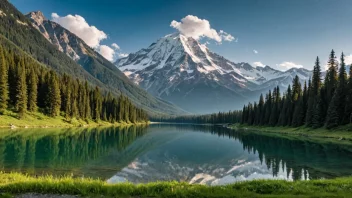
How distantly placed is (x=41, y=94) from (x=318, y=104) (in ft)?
365

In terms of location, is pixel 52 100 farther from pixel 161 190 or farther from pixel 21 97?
pixel 161 190

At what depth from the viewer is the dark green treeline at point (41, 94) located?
94125 mm

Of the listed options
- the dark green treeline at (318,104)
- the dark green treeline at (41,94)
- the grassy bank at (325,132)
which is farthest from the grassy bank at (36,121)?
the dark green treeline at (318,104)

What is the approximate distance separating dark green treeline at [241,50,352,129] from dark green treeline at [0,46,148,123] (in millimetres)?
93979

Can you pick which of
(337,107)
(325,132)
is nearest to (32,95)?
(325,132)

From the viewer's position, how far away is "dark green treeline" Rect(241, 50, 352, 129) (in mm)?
88188

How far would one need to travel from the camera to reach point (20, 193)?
15.2 meters

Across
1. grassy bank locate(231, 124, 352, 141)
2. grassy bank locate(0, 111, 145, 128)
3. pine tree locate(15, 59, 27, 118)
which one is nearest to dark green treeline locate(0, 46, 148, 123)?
pine tree locate(15, 59, 27, 118)

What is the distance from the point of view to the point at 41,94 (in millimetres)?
115688

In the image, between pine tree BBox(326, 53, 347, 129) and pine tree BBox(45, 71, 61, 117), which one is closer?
pine tree BBox(326, 53, 347, 129)

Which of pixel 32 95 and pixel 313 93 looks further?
pixel 313 93

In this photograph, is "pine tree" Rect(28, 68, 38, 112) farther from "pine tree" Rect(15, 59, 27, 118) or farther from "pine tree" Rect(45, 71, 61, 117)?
"pine tree" Rect(45, 71, 61, 117)

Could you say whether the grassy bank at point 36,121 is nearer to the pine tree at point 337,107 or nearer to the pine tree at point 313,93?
the pine tree at point 313,93

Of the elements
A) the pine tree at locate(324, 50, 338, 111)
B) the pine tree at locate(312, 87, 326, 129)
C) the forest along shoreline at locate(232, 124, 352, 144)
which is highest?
the pine tree at locate(324, 50, 338, 111)
